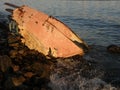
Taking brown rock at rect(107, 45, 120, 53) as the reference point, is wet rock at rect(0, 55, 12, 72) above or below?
above

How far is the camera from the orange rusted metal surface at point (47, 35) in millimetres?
12328

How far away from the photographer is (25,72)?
9.31 meters

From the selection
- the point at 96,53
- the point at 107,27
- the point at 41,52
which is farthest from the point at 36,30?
the point at 107,27

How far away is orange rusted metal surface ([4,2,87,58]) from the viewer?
40.4 ft

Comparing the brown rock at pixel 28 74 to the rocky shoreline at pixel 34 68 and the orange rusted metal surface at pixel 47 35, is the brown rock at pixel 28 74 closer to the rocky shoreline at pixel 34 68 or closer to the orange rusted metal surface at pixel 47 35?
the rocky shoreline at pixel 34 68

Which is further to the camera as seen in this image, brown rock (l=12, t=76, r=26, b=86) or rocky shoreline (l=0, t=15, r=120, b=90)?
rocky shoreline (l=0, t=15, r=120, b=90)

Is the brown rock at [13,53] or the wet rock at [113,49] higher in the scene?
the brown rock at [13,53]

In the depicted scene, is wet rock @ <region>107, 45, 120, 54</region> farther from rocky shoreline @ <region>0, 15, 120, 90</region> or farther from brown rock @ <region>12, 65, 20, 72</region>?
brown rock @ <region>12, 65, 20, 72</region>

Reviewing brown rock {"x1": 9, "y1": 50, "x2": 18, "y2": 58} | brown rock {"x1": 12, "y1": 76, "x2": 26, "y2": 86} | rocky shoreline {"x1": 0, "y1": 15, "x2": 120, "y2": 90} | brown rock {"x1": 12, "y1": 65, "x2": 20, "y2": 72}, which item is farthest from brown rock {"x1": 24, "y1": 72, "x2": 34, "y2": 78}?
brown rock {"x1": 9, "y1": 50, "x2": 18, "y2": 58}

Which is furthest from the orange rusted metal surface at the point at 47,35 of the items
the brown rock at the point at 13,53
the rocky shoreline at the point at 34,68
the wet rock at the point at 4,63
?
the wet rock at the point at 4,63

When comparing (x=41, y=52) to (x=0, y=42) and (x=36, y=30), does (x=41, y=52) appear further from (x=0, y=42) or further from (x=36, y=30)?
(x=0, y=42)

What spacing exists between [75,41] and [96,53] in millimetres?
1353

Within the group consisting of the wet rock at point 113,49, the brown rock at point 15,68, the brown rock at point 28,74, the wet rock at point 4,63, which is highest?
the wet rock at point 4,63

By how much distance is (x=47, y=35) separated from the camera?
486 inches
